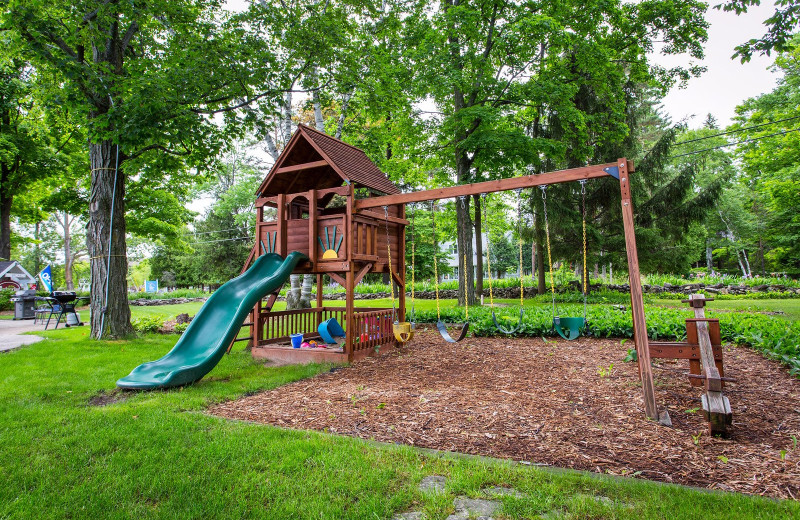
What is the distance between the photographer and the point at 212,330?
6.95 m

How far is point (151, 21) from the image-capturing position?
1036 cm

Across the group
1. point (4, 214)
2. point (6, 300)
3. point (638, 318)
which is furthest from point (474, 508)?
point (6, 300)

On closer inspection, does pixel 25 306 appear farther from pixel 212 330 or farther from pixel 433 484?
pixel 433 484

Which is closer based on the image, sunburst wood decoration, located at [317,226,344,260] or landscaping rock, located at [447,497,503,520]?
landscaping rock, located at [447,497,503,520]

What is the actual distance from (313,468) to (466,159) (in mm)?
13711

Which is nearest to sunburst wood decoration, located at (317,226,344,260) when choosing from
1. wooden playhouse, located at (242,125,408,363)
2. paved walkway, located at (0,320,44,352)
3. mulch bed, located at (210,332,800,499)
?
wooden playhouse, located at (242,125,408,363)

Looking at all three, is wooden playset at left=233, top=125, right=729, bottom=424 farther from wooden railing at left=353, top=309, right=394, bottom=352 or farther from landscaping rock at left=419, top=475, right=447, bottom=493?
landscaping rock at left=419, top=475, right=447, bottom=493

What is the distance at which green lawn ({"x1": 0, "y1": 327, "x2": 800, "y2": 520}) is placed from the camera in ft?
8.35

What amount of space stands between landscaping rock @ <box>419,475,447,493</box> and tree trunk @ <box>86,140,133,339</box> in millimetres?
9206

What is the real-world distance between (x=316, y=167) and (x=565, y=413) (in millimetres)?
6530

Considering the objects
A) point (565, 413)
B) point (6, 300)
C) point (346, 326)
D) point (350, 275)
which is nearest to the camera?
point (565, 413)

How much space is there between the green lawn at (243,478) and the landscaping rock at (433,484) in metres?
0.06

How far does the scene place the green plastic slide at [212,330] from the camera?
583 centimetres

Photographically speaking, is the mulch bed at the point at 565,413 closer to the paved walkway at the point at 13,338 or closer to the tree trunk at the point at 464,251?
the tree trunk at the point at 464,251
